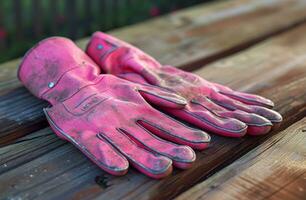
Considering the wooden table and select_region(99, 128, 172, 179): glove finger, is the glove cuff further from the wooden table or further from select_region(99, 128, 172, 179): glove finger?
select_region(99, 128, 172, 179): glove finger

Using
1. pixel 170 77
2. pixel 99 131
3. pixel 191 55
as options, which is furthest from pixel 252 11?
pixel 99 131

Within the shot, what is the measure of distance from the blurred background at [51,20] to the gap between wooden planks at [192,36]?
1.03 metres

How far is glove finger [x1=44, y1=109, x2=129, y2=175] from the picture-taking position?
1206mm

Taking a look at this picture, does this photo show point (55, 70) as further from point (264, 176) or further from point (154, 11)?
point (154, 11)

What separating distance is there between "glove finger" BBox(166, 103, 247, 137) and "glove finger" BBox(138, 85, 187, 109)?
0.03m

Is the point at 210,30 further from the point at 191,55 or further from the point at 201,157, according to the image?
the point at 201,157

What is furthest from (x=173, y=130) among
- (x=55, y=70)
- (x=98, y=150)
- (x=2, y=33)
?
(x=2, y=33)

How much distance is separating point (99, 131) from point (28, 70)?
0.41 m

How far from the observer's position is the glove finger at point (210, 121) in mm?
1362

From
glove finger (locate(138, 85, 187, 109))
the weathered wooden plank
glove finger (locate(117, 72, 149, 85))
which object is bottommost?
the weathered wooden plank

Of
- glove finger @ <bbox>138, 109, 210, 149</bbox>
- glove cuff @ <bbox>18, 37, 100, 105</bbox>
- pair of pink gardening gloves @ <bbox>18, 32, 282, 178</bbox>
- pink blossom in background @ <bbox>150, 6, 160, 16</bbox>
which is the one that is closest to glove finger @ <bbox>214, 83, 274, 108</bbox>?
pair of pink gardening gloves @ <bbox>18, 32, 282, 178</bbox>

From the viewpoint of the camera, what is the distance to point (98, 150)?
4.11 ft

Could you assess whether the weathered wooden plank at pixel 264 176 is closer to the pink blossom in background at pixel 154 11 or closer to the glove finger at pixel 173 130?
the glove finger at pixel 173 130

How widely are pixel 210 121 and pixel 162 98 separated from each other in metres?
0.14
